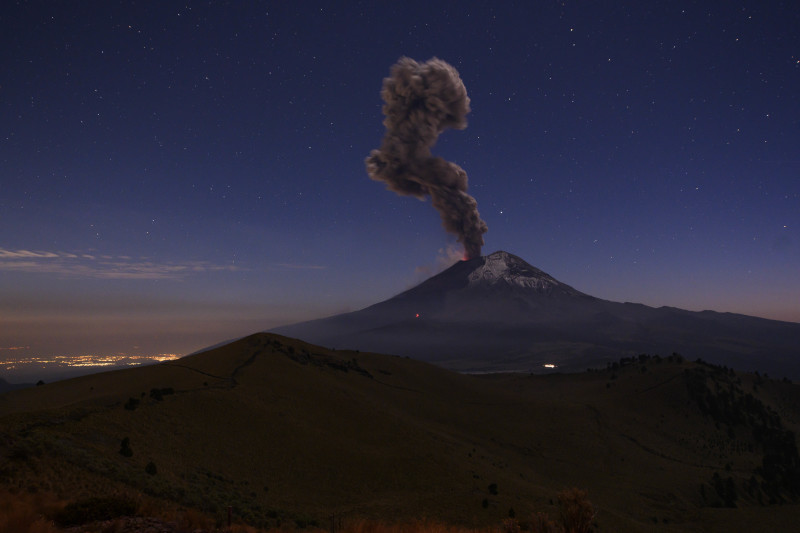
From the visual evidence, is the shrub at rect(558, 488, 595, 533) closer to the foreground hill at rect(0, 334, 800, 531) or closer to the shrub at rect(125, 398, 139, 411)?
the foreground hill at rect(0, 334, 800, 531)

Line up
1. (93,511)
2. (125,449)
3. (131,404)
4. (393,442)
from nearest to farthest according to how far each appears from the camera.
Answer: (93,511), (125,449), (131,404), (393,442)

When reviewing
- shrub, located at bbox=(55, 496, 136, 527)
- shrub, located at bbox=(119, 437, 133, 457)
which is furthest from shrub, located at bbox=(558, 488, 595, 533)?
shrub, located at bbox=(119, 437, 133, 457)

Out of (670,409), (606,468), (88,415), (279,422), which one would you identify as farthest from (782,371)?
(88,415)

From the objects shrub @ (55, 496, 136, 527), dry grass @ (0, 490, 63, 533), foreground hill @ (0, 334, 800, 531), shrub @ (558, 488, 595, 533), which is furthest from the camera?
foreground hill @ (0, 334, 800, 531)

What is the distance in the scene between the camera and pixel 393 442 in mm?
31672

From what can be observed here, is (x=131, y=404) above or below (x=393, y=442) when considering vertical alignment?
above

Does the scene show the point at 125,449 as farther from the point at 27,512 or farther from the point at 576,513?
the point at 576,513

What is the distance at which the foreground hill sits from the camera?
59.8 ft

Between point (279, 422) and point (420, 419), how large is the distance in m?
16.5

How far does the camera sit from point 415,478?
2538cm

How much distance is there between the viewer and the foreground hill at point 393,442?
59.8 ft

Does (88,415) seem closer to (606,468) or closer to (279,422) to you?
(279,422)

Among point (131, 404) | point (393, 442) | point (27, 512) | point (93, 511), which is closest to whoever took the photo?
point (27, 512)

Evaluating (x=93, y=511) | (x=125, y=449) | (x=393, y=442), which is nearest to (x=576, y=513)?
(x=93, y=511)
